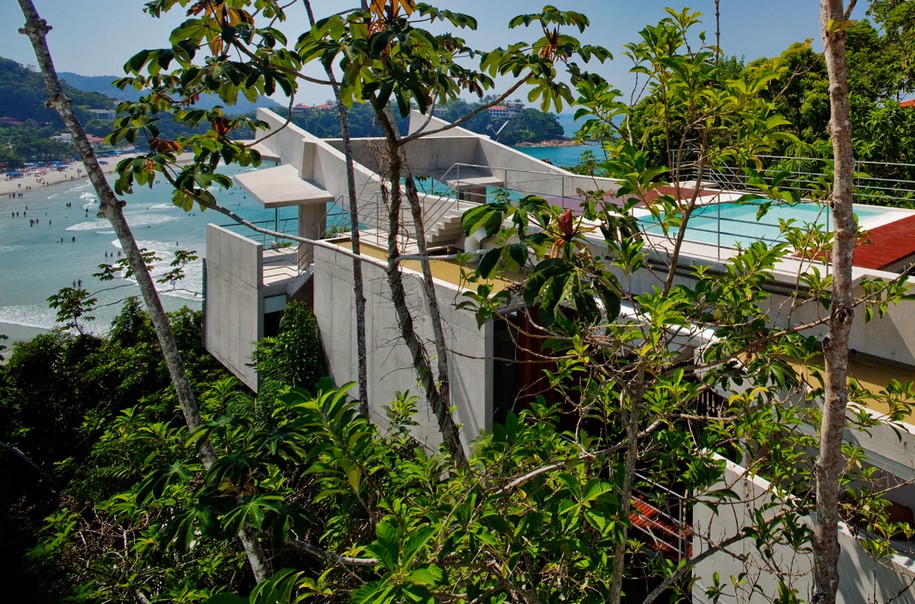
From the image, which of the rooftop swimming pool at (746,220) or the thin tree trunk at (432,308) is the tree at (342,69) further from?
the rooftop swimming pool at (746,220)

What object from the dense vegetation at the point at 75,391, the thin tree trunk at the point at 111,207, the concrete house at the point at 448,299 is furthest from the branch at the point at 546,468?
the dense vegetation at the point at 75,391

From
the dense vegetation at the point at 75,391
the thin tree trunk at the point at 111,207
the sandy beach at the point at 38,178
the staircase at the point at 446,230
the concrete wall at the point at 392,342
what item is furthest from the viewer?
the sandy beach at the point at 38,178

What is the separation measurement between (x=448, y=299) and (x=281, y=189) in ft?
21.9

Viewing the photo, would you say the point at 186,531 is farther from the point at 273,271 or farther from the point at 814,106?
the point at 814,106

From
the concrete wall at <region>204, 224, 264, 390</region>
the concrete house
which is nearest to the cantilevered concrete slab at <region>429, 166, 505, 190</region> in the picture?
the concrete house

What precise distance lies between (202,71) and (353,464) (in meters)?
2.16

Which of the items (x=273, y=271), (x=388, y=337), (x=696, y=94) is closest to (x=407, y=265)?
(x=388, y=337)

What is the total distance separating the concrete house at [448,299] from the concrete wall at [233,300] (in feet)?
0.09

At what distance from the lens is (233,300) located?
38.3 feet

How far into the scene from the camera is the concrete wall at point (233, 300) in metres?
10.8

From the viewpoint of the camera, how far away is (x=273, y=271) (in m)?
11.8

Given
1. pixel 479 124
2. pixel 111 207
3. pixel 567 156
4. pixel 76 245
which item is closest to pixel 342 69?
pixel 111 207

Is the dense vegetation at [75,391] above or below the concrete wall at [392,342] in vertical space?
below

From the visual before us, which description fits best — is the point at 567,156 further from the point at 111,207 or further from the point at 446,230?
the point at 111,207
